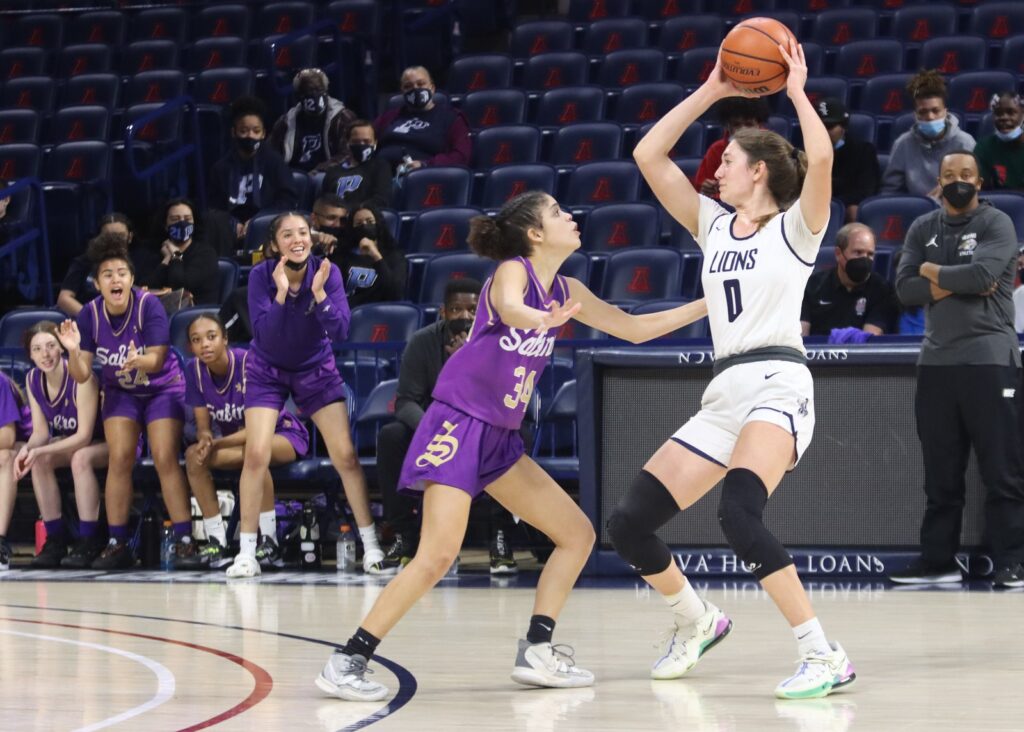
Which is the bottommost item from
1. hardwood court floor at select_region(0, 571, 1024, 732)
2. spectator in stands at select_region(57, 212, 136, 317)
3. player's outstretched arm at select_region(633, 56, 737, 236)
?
hardwood court floor at select_region(0, 571, 1024, 732)

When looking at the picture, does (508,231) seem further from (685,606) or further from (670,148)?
(685,606)

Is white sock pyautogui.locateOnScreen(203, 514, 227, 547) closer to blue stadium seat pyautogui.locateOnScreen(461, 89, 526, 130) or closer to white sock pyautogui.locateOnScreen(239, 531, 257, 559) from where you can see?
white sock pyautogui.locateOnScreen(239, 531, 257, 559)

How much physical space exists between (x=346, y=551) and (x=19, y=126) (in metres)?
7.12

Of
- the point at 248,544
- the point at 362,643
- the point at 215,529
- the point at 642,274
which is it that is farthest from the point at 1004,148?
the point at 362,643

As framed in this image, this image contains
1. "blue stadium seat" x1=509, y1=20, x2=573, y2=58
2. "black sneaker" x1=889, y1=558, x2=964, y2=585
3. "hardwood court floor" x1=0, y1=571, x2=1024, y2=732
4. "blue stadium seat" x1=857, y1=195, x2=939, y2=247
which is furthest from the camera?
"blue stadium seat" x1=509, y1=20, x2=573, y2=58

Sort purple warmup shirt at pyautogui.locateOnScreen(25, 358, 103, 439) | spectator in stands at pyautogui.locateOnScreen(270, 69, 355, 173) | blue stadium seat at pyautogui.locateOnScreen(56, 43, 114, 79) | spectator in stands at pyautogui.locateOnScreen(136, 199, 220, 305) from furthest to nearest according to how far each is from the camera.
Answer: blue stadium seat at pyautogui.locateOnScreen(56, 43, 114, 79) → spectator in stands at pyautogui.locateOnScreen(270, 69, 355, 173) → spectator in stands at pyautogui.locateOnScreen(136, 199, 220, 305) → purple warmup shirt at pyautogui.locateOnScreen(25, 358, 103, 439)

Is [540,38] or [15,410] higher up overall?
[540,38]

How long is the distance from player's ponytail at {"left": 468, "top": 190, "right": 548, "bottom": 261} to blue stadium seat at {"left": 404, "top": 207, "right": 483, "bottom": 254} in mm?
6115

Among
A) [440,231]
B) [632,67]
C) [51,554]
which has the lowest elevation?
[51,554]

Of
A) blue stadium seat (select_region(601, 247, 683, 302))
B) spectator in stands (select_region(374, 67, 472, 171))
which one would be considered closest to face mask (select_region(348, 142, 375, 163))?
spectator in stands (select_region(374, 67, 472, 171))

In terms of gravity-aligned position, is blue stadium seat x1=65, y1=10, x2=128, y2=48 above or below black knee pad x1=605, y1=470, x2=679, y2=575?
above

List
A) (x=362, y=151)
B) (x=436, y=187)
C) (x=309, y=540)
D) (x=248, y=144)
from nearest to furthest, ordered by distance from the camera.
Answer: (x=309, y=540)
(x=362, y=151)
(x=436, y=187)
(x=248, y=144)

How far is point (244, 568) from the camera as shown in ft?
27.3

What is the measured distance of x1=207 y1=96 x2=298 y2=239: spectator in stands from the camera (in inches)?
466
